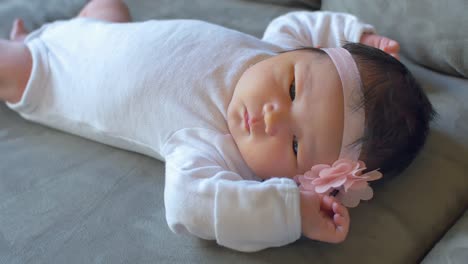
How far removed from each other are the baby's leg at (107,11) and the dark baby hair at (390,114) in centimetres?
75

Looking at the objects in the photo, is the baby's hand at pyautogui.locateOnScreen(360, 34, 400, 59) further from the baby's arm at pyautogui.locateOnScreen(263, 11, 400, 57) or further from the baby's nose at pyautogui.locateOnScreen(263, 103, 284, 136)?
the baby's nose at pyautogui.locateOnScreen(263, 103, 284, 136)

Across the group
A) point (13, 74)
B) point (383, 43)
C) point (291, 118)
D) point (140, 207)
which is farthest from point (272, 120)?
point (13, 74)

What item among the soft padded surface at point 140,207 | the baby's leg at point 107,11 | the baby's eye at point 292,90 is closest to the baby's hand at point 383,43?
the soft padded surface at point 140,207

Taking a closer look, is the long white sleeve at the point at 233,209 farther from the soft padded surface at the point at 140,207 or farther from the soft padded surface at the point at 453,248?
the soft padded surface at the point at 453,248

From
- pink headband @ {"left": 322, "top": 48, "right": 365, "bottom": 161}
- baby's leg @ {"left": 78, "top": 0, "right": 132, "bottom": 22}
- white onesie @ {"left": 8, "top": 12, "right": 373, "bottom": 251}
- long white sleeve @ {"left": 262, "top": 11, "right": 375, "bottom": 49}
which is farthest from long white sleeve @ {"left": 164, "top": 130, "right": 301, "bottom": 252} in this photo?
baby's leg @ {"left": 78, "top": 0, "right": 132, "bottom": 22}

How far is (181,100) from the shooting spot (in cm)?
100

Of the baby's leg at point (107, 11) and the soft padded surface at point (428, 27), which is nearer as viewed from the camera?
the soft padded surface at point (428, 27)

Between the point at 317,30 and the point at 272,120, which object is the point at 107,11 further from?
the point at 272,120

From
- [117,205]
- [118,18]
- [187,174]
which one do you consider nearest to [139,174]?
[117,205]

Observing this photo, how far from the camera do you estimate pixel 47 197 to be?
0.95 m

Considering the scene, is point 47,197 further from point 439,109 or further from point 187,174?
point 439,109

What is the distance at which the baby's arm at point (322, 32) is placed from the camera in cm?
116

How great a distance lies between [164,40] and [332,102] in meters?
0.44

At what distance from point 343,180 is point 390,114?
0.46 ft
